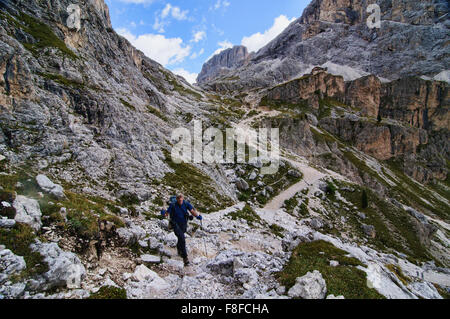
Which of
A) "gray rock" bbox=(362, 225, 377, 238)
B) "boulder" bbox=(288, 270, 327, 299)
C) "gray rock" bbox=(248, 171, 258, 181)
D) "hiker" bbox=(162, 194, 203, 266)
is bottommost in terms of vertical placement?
"gray rock" bbox=(362, 225, 377, 238)

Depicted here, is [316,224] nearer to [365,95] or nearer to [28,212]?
[28,212]

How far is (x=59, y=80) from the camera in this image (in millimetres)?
28188

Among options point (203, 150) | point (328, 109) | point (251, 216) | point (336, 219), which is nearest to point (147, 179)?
point (251, 216)

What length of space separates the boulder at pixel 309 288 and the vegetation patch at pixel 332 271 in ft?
1.12

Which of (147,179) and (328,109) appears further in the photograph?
(328,109)

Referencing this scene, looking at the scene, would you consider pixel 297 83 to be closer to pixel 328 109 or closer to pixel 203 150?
pixel 328 109

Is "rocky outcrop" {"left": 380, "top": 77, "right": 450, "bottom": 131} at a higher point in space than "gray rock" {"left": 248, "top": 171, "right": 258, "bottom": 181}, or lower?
higher

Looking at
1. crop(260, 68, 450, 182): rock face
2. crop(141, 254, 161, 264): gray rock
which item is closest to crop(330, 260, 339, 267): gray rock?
crop(141, 254, 161, 264): gray rock

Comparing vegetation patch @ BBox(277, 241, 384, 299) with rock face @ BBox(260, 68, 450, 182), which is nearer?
vegetation patch @ BBox(277, 241, 384, 299)

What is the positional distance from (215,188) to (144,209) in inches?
640

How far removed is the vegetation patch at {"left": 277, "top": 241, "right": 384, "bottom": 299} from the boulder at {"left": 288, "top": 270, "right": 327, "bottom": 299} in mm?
341

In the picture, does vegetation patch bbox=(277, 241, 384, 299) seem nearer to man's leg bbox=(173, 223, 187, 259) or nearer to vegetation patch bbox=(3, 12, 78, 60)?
man's leg bbox=(173, 223, 187, 259)

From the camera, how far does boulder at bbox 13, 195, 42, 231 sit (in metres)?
8.37
